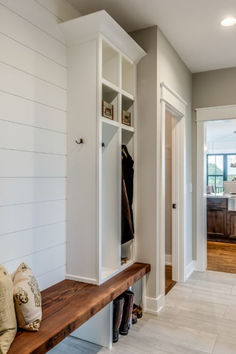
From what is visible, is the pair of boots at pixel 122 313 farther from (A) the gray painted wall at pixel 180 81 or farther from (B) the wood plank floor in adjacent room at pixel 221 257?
(B) the wood plank floor in adjacent room at pixel 221 257

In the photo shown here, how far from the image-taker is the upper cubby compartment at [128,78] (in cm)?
283

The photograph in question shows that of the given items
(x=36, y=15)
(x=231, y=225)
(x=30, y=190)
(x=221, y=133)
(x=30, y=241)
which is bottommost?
(x=231, y=225)

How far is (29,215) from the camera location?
6.68 ft

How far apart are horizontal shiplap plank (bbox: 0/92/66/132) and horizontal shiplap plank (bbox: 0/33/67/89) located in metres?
0.22

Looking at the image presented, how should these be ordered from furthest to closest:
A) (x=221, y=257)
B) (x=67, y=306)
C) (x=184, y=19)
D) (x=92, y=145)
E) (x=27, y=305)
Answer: (x=221, y=257) → (x=184, y=19) → (x=92, y=145) → (x=67, y=306) → (x=27, y=305)

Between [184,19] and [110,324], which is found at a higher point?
[184,19]

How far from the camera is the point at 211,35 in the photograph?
3037 millimetres

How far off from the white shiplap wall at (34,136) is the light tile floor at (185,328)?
2.31 feet

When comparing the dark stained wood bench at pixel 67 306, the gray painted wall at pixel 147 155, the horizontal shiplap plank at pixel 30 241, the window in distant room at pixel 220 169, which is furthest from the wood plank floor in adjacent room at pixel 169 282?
the window in distant room at pixel 220 169

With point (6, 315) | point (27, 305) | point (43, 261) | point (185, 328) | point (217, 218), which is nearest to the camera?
point (6, 315)

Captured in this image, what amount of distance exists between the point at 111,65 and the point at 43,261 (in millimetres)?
1716

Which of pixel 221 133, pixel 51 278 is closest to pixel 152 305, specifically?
pixel 51 278

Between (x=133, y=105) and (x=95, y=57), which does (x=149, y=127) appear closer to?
(x=133, y=105)

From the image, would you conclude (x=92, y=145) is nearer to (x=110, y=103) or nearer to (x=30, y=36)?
(x=110, y=103)
